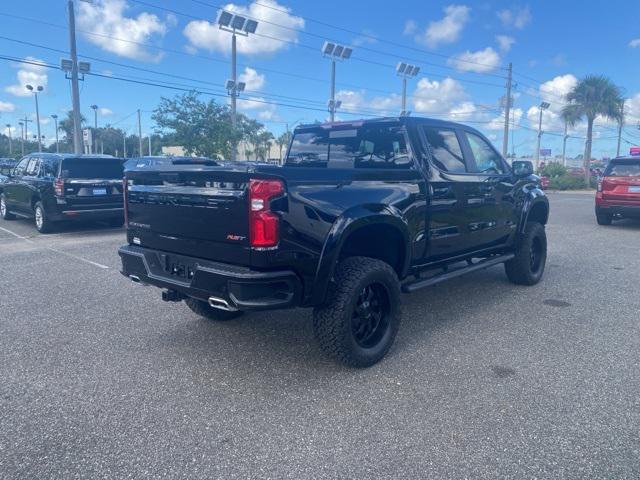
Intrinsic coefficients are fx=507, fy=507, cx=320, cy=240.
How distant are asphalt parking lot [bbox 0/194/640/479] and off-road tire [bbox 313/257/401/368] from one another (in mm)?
170

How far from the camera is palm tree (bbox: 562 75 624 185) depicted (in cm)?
3616

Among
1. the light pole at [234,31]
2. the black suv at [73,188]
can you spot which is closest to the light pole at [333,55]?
the light pole at [234,31]

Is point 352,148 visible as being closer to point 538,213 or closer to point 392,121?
point 392,121

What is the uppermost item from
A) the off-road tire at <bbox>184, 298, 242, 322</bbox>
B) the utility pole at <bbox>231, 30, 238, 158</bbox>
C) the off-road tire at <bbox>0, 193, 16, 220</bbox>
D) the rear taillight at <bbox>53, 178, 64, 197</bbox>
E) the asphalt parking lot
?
the utility pole at <bbox>231, 30, 238, 158</bbox>

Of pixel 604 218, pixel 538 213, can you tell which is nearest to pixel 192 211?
pixel 538 213

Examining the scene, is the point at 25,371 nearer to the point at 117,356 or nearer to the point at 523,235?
the point at 117,356

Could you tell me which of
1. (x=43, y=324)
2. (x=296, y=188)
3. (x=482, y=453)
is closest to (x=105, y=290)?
(x=43, y=324)

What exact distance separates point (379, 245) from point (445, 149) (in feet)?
4.40

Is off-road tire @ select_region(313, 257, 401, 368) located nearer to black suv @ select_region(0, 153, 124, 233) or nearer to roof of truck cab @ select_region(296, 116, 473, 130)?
roof of truck cab @ select_region(296, 116, 473, 130)

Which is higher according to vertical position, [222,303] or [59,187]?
[59,187]

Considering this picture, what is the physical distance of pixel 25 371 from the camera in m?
3.81

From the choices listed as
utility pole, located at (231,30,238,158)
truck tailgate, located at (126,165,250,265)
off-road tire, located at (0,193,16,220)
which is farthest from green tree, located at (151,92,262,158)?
truck tailgate, located at (126,165,250,265)

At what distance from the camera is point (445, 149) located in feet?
16.4

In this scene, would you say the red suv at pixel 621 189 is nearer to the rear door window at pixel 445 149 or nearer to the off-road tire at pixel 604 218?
the off-road tire at pixel 604 218
